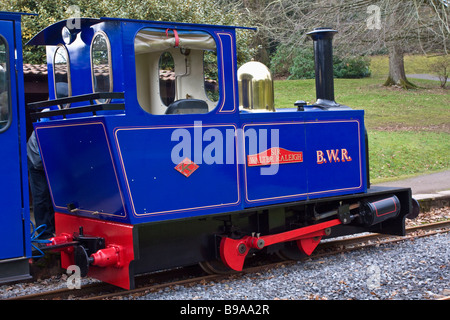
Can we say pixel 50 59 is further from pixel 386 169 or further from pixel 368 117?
pixel 368 117

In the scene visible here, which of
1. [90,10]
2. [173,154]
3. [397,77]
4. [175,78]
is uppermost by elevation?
[90,10]

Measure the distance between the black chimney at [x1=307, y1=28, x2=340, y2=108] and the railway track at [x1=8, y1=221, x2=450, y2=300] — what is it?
2.03 m

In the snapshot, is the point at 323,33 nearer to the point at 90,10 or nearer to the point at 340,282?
the point at 340,282

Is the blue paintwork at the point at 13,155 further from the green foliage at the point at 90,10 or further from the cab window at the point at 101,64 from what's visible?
the green foliage at the point at 90,10

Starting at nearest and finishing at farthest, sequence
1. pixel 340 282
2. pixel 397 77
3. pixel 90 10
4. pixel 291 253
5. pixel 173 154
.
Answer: pixel 173 154 < pixel 340 282 < pixel 291 253 < pixel 90 10 < pixel 397 77

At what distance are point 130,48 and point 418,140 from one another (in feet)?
47.8

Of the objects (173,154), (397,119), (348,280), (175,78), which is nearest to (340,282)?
(348,280)

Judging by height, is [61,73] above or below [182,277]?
above

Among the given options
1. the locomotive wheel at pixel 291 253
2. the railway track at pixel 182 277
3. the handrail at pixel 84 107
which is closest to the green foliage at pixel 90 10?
the handrail at pixel 84 107

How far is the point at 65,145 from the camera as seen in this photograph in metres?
5.61

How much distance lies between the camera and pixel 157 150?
17.1ft

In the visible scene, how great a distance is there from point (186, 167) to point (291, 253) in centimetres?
221
